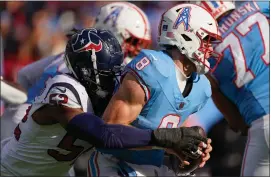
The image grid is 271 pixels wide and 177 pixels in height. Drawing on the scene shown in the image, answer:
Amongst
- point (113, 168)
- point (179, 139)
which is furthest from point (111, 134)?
point (113, 168)

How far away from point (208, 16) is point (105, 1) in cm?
379

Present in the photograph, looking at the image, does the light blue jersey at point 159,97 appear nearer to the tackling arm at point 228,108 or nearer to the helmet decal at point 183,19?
the helmet decal at point 183,19

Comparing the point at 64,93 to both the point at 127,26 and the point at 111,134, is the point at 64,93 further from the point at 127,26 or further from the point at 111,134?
the point at 127,26

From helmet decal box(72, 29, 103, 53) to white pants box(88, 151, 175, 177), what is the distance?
0.63m

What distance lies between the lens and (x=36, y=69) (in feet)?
18.0

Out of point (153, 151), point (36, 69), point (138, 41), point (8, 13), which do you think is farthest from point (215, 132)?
point (8, 13)

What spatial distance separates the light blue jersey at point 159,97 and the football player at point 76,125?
225 millimetres

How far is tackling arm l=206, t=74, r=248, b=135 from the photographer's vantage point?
4895 millimetres

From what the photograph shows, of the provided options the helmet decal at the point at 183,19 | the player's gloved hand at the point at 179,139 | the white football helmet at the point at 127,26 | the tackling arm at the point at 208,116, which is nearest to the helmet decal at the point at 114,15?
the white football helmet at the point at 127,26

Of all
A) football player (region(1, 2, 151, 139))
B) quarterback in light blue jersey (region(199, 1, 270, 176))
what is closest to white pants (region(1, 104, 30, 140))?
football player (region(1, 2, 151, 139))

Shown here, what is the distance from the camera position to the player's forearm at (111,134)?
329 cm

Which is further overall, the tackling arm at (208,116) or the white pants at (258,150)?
the tackling arm at (208,116)

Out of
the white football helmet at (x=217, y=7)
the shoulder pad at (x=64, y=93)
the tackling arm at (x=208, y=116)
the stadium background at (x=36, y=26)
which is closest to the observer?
the shoulder pad at (x=64, y=93)

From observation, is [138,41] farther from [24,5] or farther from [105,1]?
[24,5]
